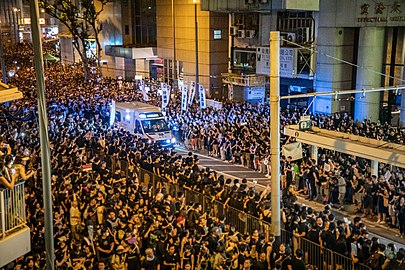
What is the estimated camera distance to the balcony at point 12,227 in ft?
34.4

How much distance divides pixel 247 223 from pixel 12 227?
21.7 feet

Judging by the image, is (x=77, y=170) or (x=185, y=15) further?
(x=185, y=15)

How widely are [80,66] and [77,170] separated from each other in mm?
47374

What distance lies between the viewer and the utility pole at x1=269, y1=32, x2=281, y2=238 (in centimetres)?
1246

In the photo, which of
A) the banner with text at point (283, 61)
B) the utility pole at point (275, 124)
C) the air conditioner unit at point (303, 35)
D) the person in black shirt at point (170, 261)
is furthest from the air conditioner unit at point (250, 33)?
the person in black shirt at point (170, 261)

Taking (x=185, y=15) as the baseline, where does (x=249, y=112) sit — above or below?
below

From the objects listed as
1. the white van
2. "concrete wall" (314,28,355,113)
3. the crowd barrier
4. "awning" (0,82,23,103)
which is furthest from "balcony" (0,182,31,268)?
"concrete wall" (314,28,355,113)

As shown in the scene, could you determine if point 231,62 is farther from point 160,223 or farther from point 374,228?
point 160,223

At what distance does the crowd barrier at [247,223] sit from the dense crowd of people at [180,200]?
0.11m

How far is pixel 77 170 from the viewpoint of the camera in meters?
18.3

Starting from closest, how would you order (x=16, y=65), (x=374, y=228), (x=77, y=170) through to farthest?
(x=374, y=228) → (x=77, y=170) → (x=16, y=65)

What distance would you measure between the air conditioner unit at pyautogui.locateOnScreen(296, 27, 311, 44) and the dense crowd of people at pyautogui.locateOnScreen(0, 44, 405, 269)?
7.99 meters

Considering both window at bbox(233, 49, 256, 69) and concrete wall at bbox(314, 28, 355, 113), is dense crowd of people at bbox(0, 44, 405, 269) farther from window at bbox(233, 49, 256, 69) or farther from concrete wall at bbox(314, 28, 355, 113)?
window at bbox(233, 49, 256, 69)

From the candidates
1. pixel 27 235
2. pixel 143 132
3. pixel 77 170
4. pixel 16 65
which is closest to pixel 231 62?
pixel 143 132
